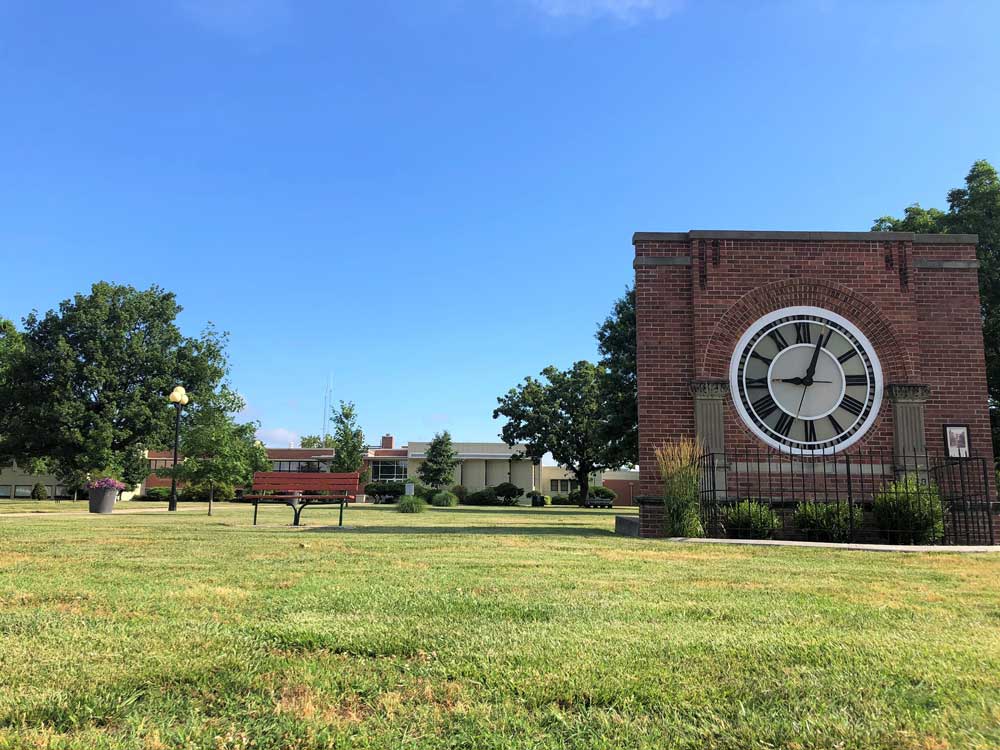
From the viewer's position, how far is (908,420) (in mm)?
11508

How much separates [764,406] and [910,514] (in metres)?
2.57

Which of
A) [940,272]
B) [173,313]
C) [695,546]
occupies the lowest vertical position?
[695,546]

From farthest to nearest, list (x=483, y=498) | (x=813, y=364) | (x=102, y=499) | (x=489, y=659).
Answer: (x=483, y=498) → (x=102, y=499) → (x=813, y=364) → (x=489, y=659)

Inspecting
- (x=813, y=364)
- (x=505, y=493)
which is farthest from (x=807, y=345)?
(x=505, y=493)

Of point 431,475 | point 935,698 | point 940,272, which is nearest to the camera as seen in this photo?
point 935,698

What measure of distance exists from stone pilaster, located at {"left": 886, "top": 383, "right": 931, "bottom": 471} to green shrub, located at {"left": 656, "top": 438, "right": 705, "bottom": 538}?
3.34 m

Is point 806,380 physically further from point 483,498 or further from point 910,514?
point 483,498

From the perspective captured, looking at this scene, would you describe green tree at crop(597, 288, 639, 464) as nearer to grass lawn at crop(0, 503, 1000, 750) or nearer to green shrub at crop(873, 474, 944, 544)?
green shrub at crop(873, 474, 944, 544)

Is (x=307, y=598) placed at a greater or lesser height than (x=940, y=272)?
lesser

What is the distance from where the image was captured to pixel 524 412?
5384 centimetres

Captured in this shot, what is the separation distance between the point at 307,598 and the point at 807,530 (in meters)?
8.20

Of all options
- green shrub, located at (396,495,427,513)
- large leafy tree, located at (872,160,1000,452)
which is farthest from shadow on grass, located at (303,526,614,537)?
large leafy tree, located at (872,160,1000,452)

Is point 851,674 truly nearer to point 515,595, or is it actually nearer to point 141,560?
point 515,595

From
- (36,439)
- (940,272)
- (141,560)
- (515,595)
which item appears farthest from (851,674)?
(36,439)
